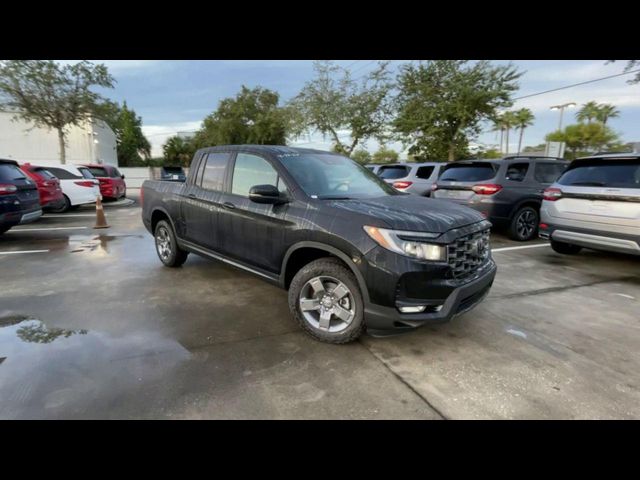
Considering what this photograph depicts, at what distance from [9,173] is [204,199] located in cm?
528

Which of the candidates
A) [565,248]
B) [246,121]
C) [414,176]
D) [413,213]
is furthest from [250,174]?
[246,121]

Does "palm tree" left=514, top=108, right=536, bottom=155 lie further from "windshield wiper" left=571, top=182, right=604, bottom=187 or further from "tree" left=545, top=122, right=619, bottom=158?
"windshield wiper" left=571, top=182, right=604, bottom=187

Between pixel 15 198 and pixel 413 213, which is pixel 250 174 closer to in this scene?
pixel 413 213

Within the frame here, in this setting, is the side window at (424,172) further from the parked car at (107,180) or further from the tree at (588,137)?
the tree at (588,137)

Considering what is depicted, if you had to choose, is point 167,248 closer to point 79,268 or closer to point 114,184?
point 79,268

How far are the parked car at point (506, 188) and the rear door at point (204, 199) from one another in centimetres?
537

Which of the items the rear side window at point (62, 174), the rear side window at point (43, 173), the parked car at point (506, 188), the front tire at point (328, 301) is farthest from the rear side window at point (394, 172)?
the rear side window at point (62, 174)

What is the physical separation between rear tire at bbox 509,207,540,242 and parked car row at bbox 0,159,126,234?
33.0 ft

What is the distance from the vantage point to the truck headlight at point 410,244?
103 inches

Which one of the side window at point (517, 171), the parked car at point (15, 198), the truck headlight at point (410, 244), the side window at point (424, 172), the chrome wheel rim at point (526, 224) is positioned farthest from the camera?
the side window at point (424, 172)

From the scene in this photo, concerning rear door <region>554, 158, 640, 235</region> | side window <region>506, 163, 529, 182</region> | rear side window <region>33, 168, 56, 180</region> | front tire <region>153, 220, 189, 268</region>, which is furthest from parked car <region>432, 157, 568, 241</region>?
rear side window <region>33, 168, 56, 180</region>

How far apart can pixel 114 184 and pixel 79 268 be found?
10363 mm
